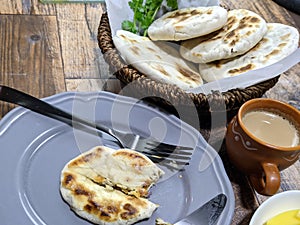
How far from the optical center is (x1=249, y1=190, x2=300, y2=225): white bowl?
0.88 meters

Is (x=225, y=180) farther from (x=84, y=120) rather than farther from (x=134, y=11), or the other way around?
(x=134, y=11)

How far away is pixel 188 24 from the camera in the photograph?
1164 mm

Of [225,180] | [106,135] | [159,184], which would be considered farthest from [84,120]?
[225,180]

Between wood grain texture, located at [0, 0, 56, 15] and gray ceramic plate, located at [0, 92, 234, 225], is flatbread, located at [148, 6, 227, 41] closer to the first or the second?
gray ceramic plate, located at [0, 92, 234, 225]

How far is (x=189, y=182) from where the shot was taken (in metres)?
0.98

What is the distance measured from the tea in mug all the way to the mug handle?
0.06 meters

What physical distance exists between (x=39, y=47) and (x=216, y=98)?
506mm

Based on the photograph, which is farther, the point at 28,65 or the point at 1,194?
the point at 28,65

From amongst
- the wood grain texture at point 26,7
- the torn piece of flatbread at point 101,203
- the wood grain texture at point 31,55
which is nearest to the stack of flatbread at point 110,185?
the torn piece of flatbread at point 101,203

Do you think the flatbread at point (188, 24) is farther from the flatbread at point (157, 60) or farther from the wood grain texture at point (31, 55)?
the wood grain texture at point (31, 55)

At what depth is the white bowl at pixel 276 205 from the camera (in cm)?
88

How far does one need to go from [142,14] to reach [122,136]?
39 cm

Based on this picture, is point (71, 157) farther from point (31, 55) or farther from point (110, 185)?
point (31, 55)

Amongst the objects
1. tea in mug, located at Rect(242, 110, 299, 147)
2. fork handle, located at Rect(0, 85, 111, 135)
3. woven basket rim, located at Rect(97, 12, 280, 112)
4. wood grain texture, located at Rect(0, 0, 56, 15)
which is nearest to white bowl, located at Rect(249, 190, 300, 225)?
tea in mug, located at Rect(242, 110, 299, 147)
